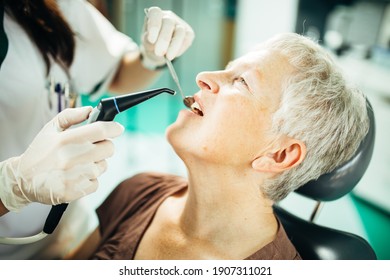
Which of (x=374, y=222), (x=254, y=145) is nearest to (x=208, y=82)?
(x=254, y=145)

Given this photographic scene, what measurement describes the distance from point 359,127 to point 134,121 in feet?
7.69

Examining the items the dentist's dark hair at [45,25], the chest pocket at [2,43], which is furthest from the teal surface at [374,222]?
the chest pocket at [2,43]

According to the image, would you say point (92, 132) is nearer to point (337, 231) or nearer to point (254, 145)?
point (254, 145)

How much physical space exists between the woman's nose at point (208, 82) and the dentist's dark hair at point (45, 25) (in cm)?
49

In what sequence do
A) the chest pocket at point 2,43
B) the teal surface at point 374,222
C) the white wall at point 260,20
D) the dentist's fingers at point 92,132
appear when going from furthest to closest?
the white wall at point 260,20
the teal surface at point 374,222
the chest pocket at point 2,43
the dentist's fingers at point 92,132

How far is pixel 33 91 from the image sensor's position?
1042 millimetres

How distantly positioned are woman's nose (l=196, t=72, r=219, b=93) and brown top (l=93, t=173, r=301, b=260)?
1.49 ft

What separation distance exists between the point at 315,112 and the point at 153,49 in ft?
2.09

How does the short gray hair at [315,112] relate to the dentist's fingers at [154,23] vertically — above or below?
below

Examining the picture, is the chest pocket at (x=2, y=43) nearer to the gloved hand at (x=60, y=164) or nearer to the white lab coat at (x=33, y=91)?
the white lab coat at (x=33, y=91)

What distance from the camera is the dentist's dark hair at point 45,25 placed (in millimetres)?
1055
